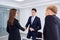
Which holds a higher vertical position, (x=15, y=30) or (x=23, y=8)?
(x=23, y=8)

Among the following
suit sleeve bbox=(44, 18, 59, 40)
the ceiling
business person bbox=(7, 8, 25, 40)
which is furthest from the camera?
the ceiling

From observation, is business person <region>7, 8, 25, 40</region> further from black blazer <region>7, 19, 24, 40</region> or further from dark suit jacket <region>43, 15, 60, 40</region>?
dark suit jacket <region>43, 15, 60, 40</region>

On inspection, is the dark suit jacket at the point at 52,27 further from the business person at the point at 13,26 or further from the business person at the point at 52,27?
the business person at the point at 13,26

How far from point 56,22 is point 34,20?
4.45 feet

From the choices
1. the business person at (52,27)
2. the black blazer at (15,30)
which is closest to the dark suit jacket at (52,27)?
the business person at (52,27)

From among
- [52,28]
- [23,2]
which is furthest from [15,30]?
[23,2]

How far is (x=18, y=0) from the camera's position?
15.4 ft

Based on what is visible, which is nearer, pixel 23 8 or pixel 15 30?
pixel 15 30

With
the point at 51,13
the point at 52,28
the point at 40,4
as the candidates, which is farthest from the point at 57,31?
the point at 40,4

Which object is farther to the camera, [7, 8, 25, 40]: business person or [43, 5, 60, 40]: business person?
[7, 8, 25, 40]: business person

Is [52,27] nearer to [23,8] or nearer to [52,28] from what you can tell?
[52,28]

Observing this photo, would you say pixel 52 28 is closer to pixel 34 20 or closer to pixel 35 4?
pixel 34 20

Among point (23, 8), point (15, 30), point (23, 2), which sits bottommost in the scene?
point (15, 30)

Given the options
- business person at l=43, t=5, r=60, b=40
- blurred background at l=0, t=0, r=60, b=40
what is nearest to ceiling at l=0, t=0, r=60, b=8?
blurred background at l=0, t=0, r=60, b=40
